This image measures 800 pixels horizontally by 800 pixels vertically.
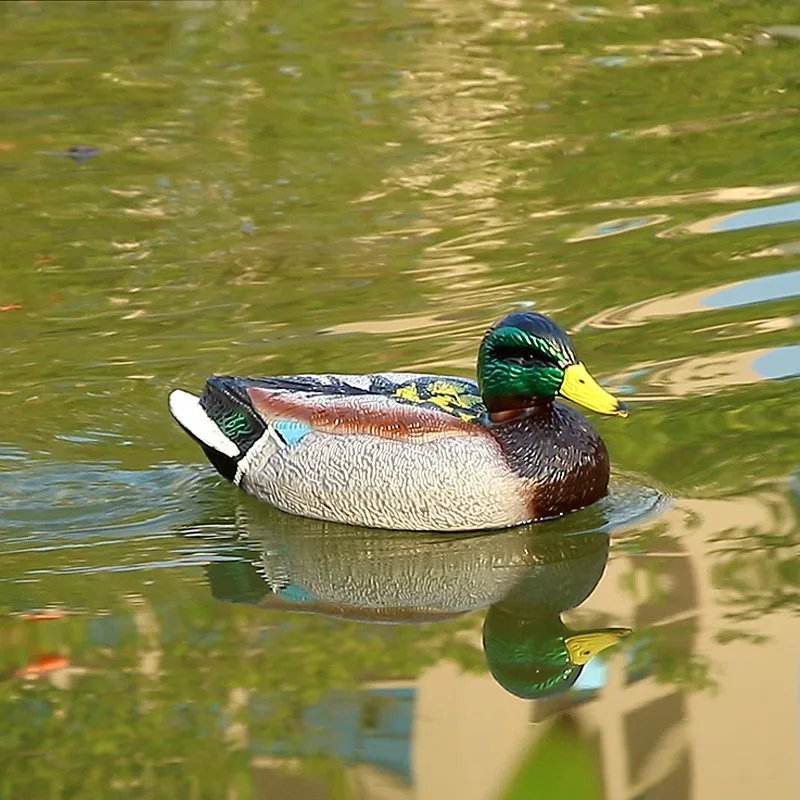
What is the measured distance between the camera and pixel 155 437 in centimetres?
902

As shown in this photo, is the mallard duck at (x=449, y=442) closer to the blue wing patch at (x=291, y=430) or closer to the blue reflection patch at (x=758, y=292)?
the blue wing patch at (x=291, y=430)

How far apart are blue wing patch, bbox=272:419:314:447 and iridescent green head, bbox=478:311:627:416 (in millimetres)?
793

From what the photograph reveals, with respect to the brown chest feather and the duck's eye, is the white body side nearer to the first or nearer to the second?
the brown chest feather

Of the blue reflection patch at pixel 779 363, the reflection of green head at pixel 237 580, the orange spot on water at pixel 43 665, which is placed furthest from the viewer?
the blue reflection patch at pixel 779 363

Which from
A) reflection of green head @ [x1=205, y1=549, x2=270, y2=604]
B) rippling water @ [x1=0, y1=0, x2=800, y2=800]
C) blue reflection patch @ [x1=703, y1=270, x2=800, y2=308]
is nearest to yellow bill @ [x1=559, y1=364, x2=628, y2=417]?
rippling water @ [x1=0, y1=0, x2=800, y2=800]

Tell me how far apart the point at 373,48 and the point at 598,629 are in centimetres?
992

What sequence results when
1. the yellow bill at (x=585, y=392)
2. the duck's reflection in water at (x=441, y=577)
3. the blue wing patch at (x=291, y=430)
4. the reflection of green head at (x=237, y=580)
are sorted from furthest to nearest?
the blue wing patch at (x=291, y=430) < the yellow bill at (x=585, y=392) < the reflection of green head at (x=237, y=580) < the duck's reflection in water at (x=441, y=577)

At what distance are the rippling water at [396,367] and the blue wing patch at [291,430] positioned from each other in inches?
13.8

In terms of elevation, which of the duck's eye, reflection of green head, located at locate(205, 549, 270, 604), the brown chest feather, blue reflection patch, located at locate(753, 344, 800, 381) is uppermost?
the duck's eye

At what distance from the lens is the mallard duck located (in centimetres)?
779

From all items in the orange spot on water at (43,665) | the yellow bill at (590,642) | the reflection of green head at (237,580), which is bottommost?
the reflection of green head at (237,580)

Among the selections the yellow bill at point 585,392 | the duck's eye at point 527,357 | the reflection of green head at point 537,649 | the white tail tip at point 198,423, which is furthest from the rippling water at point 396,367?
the duck's eye at point 527,357

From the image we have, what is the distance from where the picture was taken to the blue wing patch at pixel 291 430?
26.7 ft

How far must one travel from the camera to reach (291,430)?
8164 millimetres
